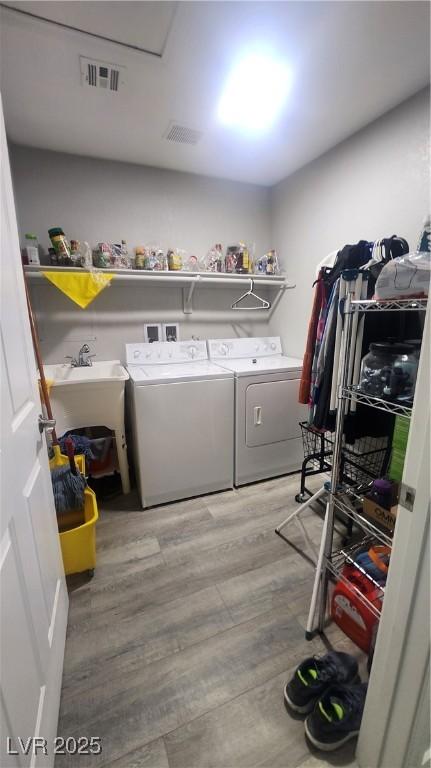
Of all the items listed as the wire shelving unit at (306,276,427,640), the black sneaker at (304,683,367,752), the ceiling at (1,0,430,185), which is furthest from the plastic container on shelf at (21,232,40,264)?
the black sneaker at (304,683,367,752)

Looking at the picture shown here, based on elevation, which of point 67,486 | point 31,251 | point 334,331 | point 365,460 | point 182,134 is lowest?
point 67,486

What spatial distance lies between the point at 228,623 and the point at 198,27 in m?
2.56

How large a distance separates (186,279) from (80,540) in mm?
1906

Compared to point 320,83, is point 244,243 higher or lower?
lower

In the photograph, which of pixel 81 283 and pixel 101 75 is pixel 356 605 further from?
pixel 101 75

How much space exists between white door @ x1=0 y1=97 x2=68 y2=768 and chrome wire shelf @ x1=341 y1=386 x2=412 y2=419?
1.12m

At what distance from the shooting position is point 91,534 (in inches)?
59.2

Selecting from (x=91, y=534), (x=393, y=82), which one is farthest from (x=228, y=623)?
(x=393, y=82)

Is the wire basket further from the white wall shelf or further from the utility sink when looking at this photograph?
the white wall shelf

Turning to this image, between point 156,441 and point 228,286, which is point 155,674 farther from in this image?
point 228,286

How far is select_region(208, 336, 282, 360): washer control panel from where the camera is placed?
2.70 metres

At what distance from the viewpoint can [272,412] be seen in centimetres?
231

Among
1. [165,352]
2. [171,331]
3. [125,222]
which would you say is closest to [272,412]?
[165,352]

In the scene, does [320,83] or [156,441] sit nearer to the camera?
[320,83]
